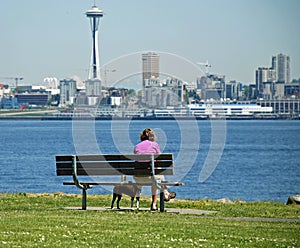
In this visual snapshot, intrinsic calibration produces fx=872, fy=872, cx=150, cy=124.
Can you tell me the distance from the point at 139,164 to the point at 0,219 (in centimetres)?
266

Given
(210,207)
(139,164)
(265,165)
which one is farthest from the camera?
(265,165)

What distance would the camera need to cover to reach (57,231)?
10547 millimetres

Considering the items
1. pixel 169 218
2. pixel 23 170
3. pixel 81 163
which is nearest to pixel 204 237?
pixel 169 218

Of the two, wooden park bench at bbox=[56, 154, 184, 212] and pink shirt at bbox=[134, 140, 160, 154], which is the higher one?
pink shirt at bbox=[134, 140, 160, 154]

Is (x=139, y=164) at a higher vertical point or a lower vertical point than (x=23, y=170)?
higher

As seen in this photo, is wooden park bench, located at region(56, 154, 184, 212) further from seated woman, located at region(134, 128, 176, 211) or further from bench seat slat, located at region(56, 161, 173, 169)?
seated woman, located at region(134, 128, 176, 211)

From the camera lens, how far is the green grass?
9859mm

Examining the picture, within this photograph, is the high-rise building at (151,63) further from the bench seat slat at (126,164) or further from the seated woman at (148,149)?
the bench seat slat at (126,164)

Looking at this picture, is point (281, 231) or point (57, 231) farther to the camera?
point (281, 231)

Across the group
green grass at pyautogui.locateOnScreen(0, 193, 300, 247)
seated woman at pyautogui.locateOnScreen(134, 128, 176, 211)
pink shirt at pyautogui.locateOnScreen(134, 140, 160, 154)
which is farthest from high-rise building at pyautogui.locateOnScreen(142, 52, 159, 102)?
green grass at pyautogui.locateOnScreen(0, 193, 300, 247)

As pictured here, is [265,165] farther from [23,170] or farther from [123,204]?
[123,204]

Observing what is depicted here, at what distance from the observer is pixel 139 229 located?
10.9 m

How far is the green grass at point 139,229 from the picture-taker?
32.3 feet

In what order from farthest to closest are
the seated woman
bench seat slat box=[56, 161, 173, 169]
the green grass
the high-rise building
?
the high-rise building → the seated woman → bench seat slat box=[56, 161, 173, 169] → the green grass
